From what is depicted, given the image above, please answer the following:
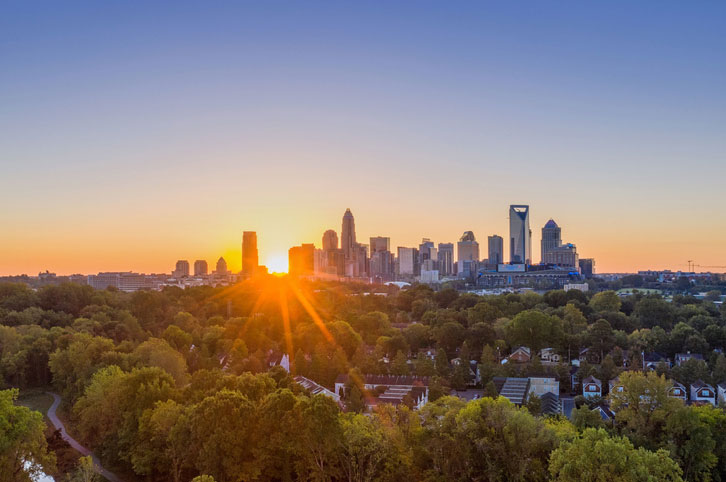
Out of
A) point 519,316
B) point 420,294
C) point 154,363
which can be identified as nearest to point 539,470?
point 154,363

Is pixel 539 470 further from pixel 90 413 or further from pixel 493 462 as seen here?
pixel 90 413

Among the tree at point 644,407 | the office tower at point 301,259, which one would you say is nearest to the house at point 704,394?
the tree at point 644,407

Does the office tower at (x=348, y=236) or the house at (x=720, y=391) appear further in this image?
the office tower at (x=348, y=236)

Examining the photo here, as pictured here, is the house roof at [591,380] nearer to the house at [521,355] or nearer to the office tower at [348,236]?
the house at [521,355]

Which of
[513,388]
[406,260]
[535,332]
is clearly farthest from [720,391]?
[406,260]

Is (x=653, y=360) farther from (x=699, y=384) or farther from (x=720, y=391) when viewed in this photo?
(x=699, y=384)

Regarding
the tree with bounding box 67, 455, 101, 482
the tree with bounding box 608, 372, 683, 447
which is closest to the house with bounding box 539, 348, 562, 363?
the tree with bounding box 608, 372, 683, 447
